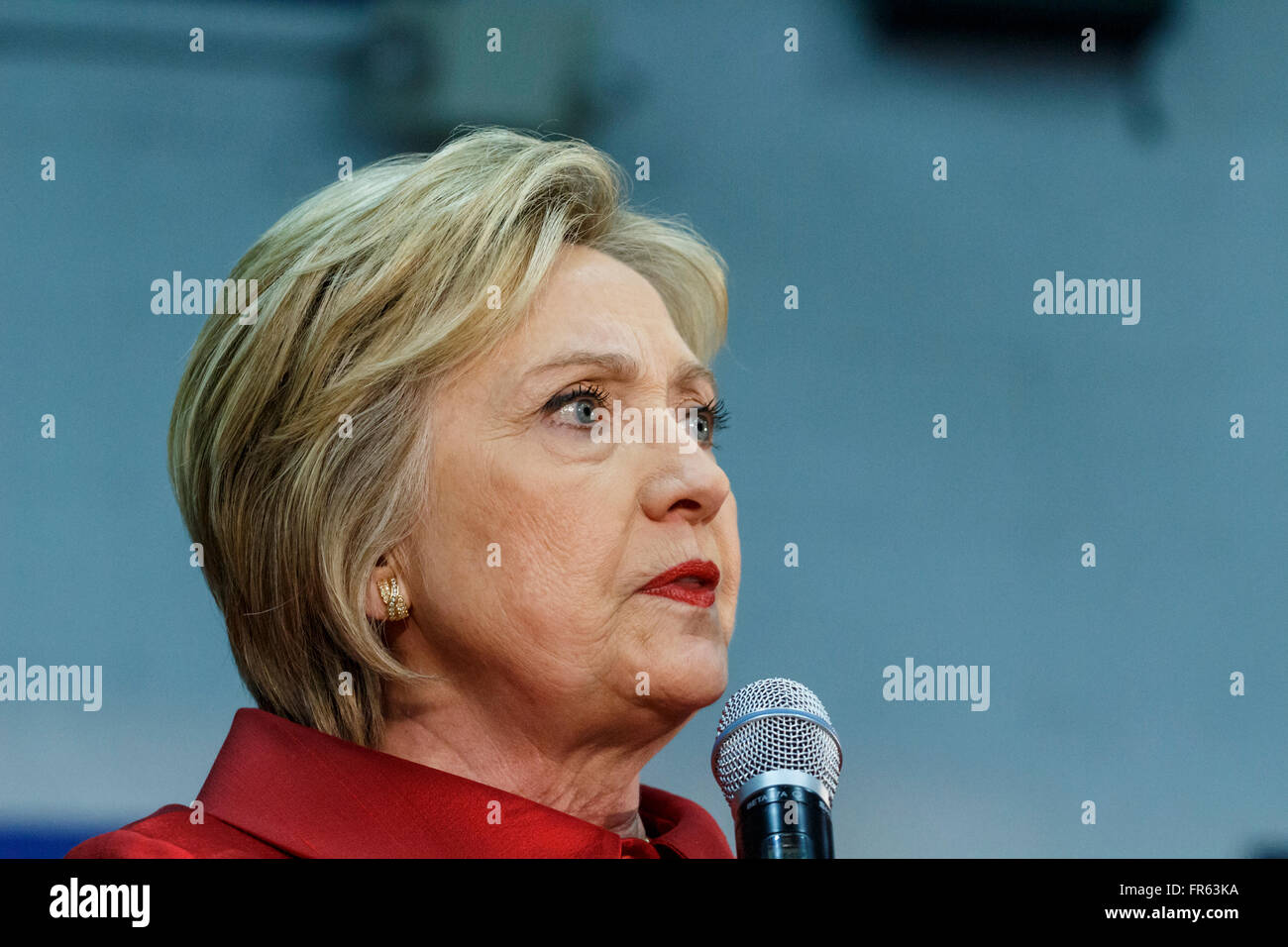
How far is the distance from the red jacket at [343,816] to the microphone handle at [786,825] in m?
0.33

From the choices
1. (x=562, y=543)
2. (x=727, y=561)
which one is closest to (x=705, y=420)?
(x=727, y=561)

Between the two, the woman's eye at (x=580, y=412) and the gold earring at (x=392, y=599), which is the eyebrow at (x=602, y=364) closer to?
the woman's eye at (x=580, y=412)

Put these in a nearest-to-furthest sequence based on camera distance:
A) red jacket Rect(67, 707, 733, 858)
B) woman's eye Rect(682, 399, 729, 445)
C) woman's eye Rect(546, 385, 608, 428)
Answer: red jacket Rect(67, 707, 733, 858), woman's eye Rect(546, 385, 608, 428), woman's eye Rect(682, 399, 729, 445)

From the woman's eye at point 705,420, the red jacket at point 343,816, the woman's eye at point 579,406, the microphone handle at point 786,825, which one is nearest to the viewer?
the microphone handle at point 786,825

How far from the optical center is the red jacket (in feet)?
5.93

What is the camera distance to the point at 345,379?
1924mm

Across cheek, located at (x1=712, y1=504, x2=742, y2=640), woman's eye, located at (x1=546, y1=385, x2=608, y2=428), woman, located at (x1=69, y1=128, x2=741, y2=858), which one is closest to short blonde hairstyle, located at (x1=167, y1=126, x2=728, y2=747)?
woman, located at (x1=69, y1=128, x2=741, y2=858)

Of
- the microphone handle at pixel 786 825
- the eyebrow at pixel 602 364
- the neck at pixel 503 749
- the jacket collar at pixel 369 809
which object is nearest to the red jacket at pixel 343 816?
the jacket collar at pixel 369 809

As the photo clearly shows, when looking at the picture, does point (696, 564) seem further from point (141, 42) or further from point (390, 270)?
point (141, 42)

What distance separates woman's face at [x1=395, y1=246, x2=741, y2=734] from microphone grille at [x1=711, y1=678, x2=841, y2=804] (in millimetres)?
97

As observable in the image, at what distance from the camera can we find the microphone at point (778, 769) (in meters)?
1.59

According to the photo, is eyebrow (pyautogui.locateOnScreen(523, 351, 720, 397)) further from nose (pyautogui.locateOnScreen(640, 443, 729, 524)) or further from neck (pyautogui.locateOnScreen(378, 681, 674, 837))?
neck (pyautogui.locateOnScreen(378, 681, 674, 837))

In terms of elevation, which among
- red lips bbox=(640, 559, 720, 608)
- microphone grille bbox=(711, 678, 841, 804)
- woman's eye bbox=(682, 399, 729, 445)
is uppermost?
woman's eye bbox=(682, 399, 729, 445)

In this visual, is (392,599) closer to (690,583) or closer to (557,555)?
(557,555)
